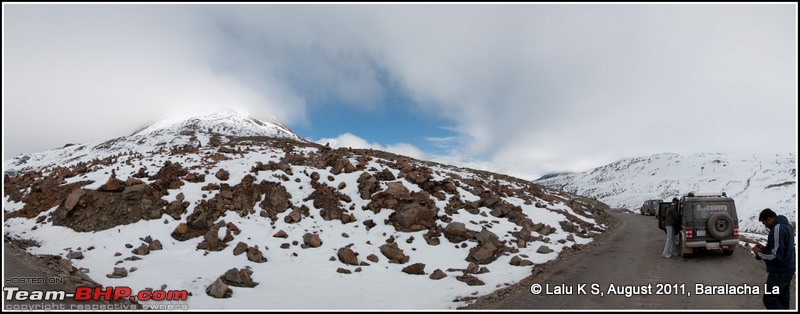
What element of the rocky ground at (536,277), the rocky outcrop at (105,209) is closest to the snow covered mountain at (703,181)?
the rocky ground at (536,277)

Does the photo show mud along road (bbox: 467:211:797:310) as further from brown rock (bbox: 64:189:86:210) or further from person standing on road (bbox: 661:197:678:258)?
brown rock (bbox: 64:189:86:210)

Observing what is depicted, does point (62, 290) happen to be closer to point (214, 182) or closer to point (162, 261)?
point (162, 261)

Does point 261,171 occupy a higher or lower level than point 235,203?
higher

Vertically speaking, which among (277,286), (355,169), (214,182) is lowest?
(277,286)

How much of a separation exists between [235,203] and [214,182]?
2.45m

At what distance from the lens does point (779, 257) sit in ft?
23.9

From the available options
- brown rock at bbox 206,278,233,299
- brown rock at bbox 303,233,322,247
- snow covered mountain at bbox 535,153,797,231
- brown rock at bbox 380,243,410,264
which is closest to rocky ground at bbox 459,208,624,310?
brown rock at bbox 380,243,410,264

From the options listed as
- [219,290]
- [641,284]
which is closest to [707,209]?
[641,284]

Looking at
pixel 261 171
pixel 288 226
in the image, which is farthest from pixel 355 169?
pixel 288 226

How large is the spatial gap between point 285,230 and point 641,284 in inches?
500

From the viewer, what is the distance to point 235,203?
1681 centimetres

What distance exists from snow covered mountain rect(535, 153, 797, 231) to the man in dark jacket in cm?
4574

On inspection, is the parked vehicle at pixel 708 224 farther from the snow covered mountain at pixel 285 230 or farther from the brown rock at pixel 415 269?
the brown rock at pixel 415 269

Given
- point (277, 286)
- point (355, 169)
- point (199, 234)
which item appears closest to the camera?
point (277, 286)
